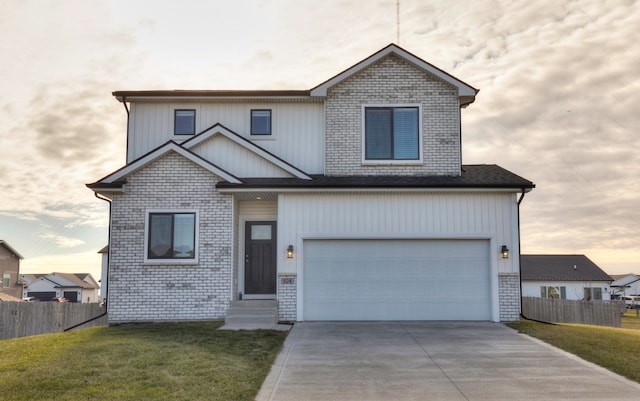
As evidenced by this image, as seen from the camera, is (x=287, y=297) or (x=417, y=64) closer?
(x=287, y=297)

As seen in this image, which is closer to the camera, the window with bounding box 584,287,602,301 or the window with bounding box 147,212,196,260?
the window with bounding box 147,212,196,260

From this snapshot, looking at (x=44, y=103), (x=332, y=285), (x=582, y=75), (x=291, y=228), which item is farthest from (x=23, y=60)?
(x=582, y=75)

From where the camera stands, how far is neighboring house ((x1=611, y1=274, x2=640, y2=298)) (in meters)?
74.2

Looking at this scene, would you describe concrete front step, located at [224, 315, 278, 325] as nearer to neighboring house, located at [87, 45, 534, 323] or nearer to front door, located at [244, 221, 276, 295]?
neighboring house, located at [87, 45, 534, 323]

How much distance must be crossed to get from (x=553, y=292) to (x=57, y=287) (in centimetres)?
5568

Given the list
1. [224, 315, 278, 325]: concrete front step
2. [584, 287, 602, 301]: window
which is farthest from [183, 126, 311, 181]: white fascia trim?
[584, 287, 602, 301]: window

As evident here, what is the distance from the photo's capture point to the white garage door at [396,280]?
595 inches

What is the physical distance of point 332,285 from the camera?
1521 cm

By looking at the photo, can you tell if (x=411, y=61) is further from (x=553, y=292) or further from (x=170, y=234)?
(x=553, y=292)

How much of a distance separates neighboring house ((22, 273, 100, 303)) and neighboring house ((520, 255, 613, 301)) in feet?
172

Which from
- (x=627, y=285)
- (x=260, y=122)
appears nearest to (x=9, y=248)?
(x=260, y=122)

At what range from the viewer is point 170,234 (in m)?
15.2

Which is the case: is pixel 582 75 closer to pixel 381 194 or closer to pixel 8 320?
pixel 381 194

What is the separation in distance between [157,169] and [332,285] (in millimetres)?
5837
